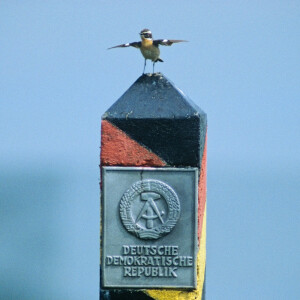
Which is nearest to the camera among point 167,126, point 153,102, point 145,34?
point 167,126

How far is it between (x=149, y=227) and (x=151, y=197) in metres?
0.20

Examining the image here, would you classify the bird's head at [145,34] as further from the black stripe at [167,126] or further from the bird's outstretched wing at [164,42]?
the black stripe at [167,126]

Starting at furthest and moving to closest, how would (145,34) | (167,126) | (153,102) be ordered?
1. (145,34)
2. (153,102)
3. (167,126)

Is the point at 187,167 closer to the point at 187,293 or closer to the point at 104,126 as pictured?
the point at 104,126

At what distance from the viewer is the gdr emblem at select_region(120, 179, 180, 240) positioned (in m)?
3.95

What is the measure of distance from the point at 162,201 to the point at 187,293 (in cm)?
66

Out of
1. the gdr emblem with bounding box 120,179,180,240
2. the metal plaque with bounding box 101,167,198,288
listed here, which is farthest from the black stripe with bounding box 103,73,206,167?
the gdr emblem with bounding box 120,179,180,240

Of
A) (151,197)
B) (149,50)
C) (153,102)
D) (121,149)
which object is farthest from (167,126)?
(149,50)

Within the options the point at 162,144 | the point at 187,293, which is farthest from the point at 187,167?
the point at 187,293

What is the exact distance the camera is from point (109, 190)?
3.99 meters

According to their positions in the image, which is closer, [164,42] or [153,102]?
[153,102]

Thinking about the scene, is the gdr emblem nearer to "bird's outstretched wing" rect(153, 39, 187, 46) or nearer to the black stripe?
the black stripe

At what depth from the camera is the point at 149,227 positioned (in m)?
3.96

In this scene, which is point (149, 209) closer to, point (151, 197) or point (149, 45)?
point (151, 197)
